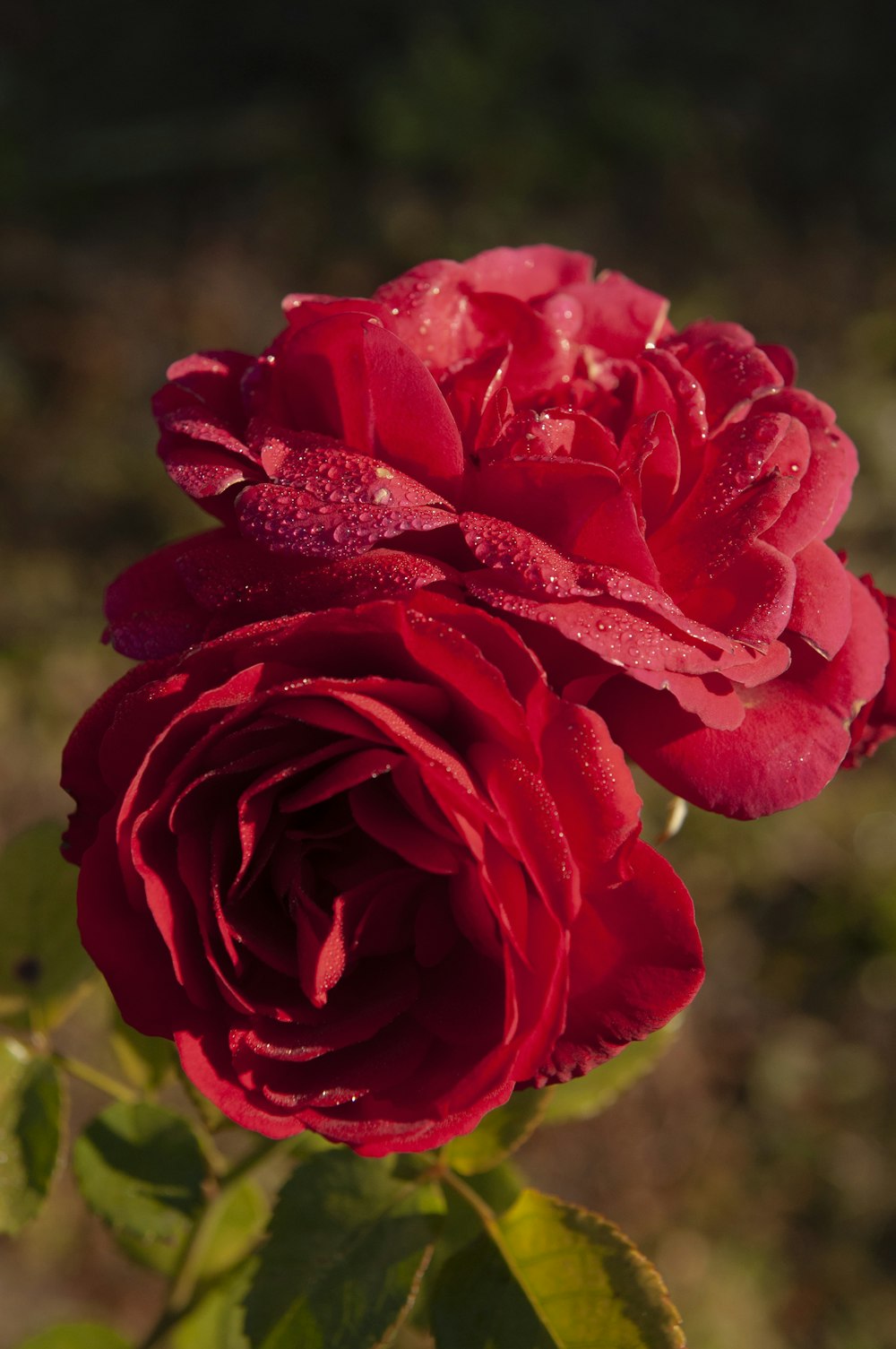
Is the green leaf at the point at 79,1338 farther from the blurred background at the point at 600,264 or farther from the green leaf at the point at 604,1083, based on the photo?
the blurred background at the point at 600,264

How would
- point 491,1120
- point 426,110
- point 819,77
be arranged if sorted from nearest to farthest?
point 491,1120 → point 426,110 → point 819,77

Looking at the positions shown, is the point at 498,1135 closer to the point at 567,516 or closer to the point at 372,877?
the point at 372,877

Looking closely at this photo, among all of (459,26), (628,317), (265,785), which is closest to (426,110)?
(459,26)

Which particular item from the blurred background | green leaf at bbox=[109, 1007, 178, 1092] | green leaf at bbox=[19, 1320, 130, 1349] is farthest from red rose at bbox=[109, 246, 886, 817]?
the blurred background

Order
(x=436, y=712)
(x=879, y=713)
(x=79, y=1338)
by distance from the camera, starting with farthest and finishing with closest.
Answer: (x=79, y=1338)
(x=879, y=713)
(x=436, y=712)

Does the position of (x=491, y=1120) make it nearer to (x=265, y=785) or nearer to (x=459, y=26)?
(x=265, y=785)

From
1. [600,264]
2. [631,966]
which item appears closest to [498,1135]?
[631,966]
